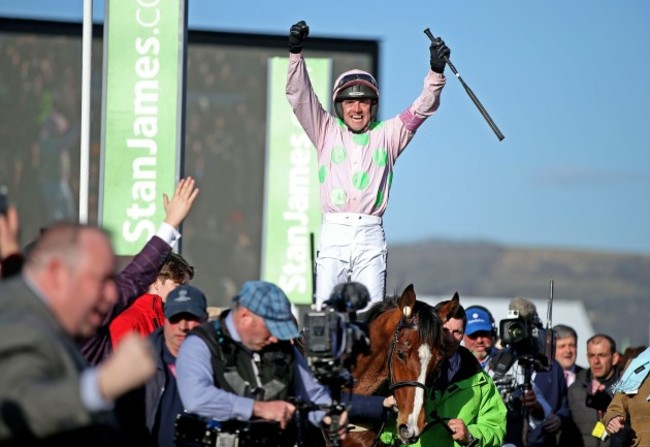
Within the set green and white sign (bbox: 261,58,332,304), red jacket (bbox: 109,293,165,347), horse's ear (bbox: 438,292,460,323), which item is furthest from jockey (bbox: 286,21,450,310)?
green and white sign (bbox: 261,58,332,304)

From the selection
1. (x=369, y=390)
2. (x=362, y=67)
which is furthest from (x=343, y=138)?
(x=362, y=67)

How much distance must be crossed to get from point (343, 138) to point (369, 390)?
5.44 feet

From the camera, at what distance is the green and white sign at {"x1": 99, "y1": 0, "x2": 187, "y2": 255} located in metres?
12.1

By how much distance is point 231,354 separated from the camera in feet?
23.0

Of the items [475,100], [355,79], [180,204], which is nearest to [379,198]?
[355,79]

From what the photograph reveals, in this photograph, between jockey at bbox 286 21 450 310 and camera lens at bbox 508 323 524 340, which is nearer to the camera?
jockey at bbox 286 21 450 310

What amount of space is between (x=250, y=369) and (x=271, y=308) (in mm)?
335

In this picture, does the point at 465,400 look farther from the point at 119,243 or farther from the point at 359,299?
the point at 119,243

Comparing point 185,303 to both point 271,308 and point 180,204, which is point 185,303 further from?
point 271,308

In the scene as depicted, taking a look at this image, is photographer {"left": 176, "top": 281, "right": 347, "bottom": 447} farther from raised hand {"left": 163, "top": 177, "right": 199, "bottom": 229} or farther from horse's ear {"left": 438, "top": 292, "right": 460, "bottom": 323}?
horse's ear {"left": 438, "top": 292, "right": 460, "bottom": 323}

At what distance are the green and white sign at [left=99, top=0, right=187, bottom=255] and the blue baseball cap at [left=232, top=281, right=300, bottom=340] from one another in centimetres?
516

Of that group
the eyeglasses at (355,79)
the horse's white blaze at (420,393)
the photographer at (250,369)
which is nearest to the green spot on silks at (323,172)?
the eyeglasses at (355,79)

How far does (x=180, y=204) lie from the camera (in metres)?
7.34

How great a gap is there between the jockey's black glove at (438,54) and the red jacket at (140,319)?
7.48 feet
